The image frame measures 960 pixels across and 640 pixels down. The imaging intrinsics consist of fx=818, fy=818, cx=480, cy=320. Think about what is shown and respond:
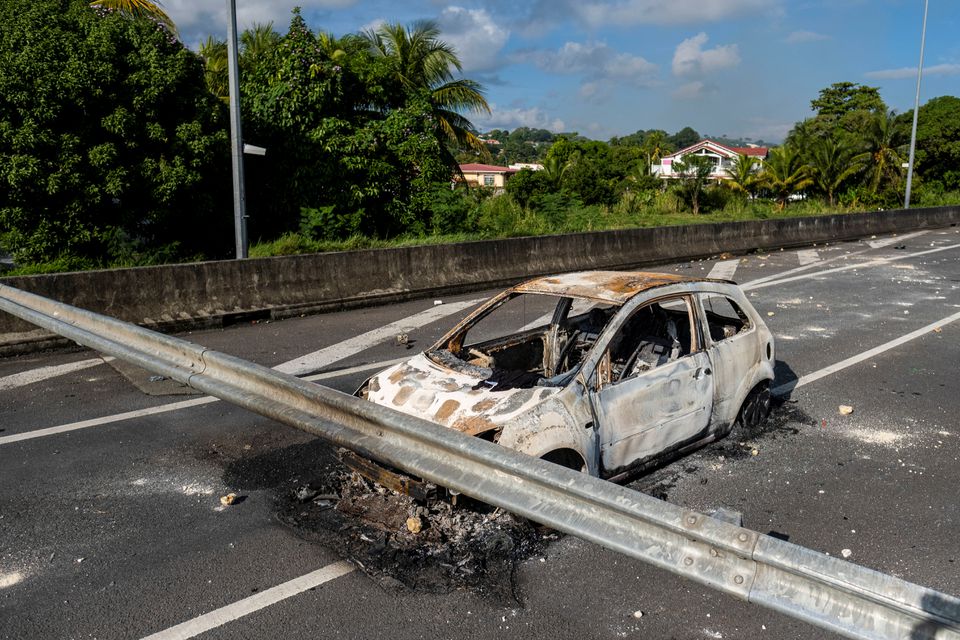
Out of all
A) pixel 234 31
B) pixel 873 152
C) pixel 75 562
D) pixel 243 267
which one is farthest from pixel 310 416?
pixel 873 152

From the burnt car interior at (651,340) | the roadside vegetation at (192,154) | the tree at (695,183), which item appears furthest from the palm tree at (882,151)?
the burnt car interior at (651,340)

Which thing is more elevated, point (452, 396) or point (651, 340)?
point (651, 340)

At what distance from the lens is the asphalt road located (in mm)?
4309

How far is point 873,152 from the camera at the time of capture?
53.2 meters

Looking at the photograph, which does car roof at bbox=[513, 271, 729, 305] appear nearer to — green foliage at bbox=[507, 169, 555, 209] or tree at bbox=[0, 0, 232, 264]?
tree at bbox=[0, 0, 232, 264]

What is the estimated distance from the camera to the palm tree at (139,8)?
1814 centimetres

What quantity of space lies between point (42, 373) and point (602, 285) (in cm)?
657

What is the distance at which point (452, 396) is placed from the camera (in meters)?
5.39

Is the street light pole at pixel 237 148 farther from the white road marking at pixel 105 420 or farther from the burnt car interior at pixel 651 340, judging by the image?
the burnt car interior at pixel 651 340

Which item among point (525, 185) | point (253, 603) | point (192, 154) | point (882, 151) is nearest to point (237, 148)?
point (192, 154)

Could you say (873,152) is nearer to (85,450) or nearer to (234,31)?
(234,31)

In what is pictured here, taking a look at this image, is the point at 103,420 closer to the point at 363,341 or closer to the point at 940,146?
the point at 363,341

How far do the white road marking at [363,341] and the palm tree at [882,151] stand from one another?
46.0 metres

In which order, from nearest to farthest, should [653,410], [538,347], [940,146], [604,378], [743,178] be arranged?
1. [604,378]
2. [653,410]
3. [538,347]
4. [743,178]
5. [940,146]
